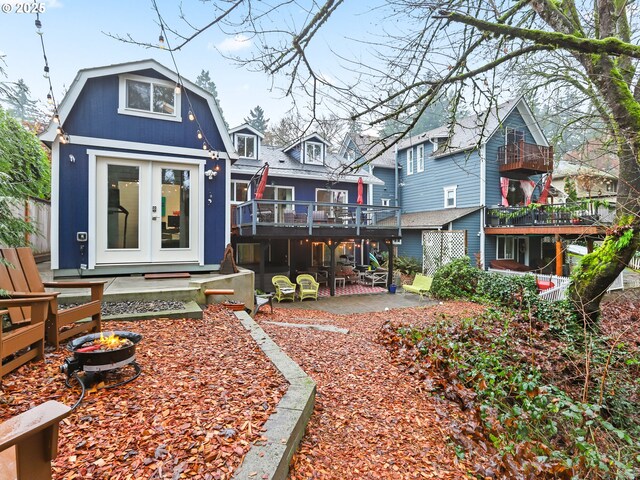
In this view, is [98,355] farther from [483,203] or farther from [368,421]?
[483,203]

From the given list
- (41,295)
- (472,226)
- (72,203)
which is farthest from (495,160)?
(41,295)

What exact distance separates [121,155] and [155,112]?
130 cm

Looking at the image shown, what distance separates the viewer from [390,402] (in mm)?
3240

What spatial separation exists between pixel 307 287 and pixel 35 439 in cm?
1013

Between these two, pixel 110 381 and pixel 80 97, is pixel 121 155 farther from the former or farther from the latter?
pixel 110 381

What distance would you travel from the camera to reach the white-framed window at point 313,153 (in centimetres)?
1508

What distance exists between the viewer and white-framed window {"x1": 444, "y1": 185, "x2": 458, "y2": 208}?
16500 millimetres

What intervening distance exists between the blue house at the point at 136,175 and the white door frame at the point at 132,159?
0.07 ft

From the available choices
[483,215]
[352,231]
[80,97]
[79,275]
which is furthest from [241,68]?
[483,215]

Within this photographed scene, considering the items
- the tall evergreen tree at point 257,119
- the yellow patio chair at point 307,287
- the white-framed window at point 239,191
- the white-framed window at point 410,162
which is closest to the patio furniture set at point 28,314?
the yellow patio chair at point 307,287

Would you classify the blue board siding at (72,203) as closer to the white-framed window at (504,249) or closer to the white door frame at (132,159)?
the white door frame at (132,159)

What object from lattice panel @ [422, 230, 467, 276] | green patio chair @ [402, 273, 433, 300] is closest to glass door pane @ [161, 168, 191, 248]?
green patio chair @ [402, 273, 433, 300]

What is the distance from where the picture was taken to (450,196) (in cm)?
1673

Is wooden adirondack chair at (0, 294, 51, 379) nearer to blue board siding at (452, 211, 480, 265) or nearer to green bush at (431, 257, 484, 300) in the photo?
green bush at (431, 257, 484, 300)
